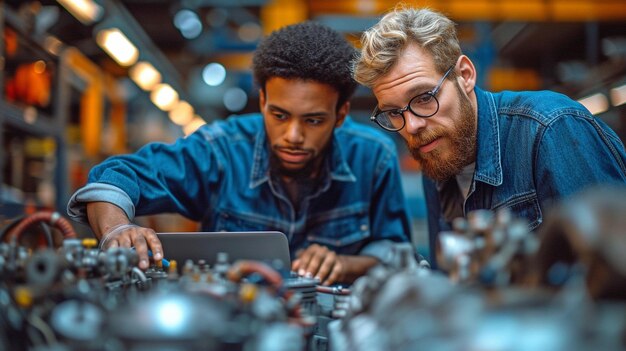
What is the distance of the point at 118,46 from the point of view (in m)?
4.22

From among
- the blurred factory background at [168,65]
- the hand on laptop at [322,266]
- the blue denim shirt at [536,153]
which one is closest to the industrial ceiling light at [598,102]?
the blurred factory background at [168,65]

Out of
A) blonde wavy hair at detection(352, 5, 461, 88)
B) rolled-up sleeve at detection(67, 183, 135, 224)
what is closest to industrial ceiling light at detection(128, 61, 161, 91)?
rolled-up sleeve at detection(67, 183, 135, 224)

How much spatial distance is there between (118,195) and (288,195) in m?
0.64

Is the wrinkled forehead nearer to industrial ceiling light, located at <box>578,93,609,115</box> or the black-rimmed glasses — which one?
the black-rimmed glasses

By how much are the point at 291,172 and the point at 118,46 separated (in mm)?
2645

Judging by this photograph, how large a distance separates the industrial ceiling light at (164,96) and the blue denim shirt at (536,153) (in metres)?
4.25

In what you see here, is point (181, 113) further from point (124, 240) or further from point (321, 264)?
point (124, 240)

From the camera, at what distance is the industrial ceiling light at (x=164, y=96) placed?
575 centimetres

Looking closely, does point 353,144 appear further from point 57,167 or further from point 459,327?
point 57,167

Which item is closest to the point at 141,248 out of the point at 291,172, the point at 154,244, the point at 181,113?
the point at 154,244

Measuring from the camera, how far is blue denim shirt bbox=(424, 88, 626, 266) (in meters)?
1.47

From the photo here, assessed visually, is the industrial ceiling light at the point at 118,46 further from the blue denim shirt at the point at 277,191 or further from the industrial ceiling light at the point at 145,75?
the blue denim shirt at the point at 277,191

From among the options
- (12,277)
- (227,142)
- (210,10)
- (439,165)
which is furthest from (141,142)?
(12,277)

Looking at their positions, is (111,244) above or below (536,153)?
below
